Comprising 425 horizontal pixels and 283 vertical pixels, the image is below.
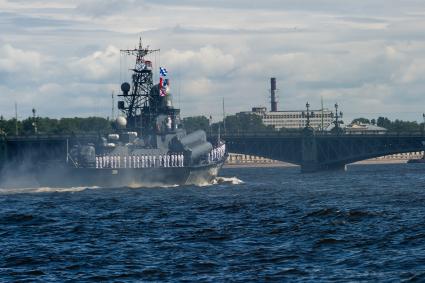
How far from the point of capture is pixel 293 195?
380 ft

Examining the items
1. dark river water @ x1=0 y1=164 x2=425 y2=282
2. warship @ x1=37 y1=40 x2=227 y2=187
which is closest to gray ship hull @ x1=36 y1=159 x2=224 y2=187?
warship @ x1=37 y1=40 x2=227 y2=187

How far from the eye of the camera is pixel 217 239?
67.2 metres

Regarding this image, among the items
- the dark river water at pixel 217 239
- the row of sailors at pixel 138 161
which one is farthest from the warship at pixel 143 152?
the dark river water at pixel 217 239

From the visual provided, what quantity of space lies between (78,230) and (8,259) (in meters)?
15.8

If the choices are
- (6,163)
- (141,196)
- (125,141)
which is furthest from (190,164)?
(6,163)

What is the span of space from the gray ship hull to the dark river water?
86.5 ft

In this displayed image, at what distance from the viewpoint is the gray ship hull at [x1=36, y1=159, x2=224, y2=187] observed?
139 meters

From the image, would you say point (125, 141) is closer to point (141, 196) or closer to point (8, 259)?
point (141, 196)

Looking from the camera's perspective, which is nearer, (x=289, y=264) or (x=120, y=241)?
(x=289, y=264)

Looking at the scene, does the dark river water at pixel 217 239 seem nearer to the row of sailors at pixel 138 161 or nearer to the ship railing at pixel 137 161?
the ship railing at pixel 137 161

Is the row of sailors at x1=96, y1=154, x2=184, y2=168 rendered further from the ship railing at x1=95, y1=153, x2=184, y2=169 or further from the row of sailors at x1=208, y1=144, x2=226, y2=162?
the row of sailors at x1=208, y1=144, x2=226, y2=162

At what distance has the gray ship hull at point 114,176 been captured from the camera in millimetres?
139125

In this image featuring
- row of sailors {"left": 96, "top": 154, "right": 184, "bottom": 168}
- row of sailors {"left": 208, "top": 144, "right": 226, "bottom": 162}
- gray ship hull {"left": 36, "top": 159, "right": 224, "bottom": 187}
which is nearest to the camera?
gray ship hull {"left": 36, "top": 159, "right": 224, "bottom": 187}

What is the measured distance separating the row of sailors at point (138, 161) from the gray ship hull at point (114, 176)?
0.98m
